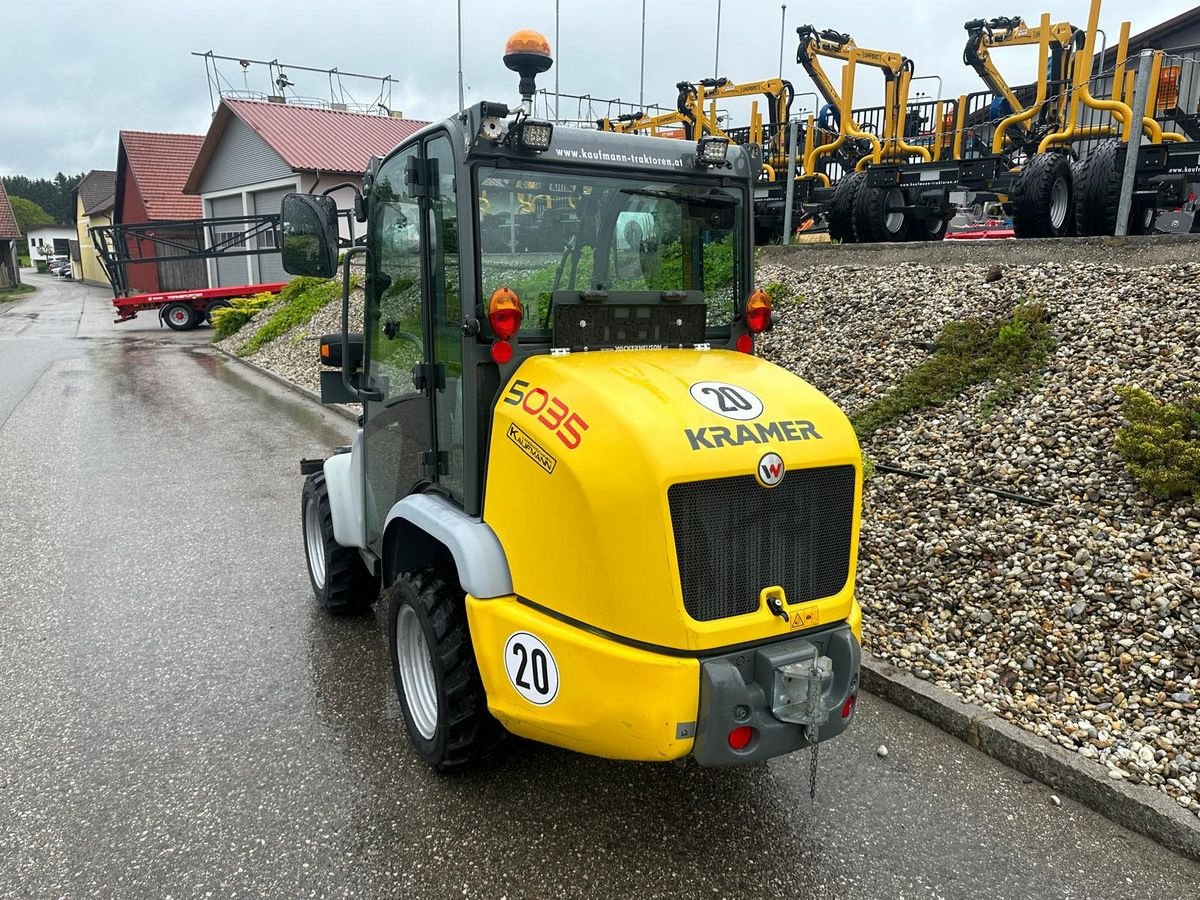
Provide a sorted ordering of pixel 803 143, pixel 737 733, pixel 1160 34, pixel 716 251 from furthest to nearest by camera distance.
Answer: pixel 1160 34 → pixel 803 143 → pixel 716 251 → pixel 737 733

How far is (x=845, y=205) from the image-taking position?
464 inches

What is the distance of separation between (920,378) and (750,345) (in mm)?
3513

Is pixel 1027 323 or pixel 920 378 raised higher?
pixel 1027 323

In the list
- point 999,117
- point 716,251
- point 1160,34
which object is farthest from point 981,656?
point 1160,34

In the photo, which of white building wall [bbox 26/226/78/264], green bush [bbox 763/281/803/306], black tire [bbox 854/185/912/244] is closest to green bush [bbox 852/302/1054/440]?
green bush [bbox 763/281/803/306]

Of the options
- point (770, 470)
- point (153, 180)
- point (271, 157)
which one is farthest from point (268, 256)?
point (770, 470)

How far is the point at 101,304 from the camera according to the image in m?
34.9

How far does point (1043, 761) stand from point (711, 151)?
2833 millimetres

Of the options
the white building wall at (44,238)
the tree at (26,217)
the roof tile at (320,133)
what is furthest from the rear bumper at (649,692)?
the tree at (26,217)

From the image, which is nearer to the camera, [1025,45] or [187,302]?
[1025,45]

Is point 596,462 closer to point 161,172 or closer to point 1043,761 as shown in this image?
point 1043,761

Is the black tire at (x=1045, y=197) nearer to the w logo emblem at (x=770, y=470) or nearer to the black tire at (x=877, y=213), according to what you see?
the black tire at (x=877, y=213)

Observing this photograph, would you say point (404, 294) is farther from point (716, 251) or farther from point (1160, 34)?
point (1160, 34)

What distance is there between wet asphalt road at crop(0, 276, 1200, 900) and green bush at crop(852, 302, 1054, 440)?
299 centimetres
